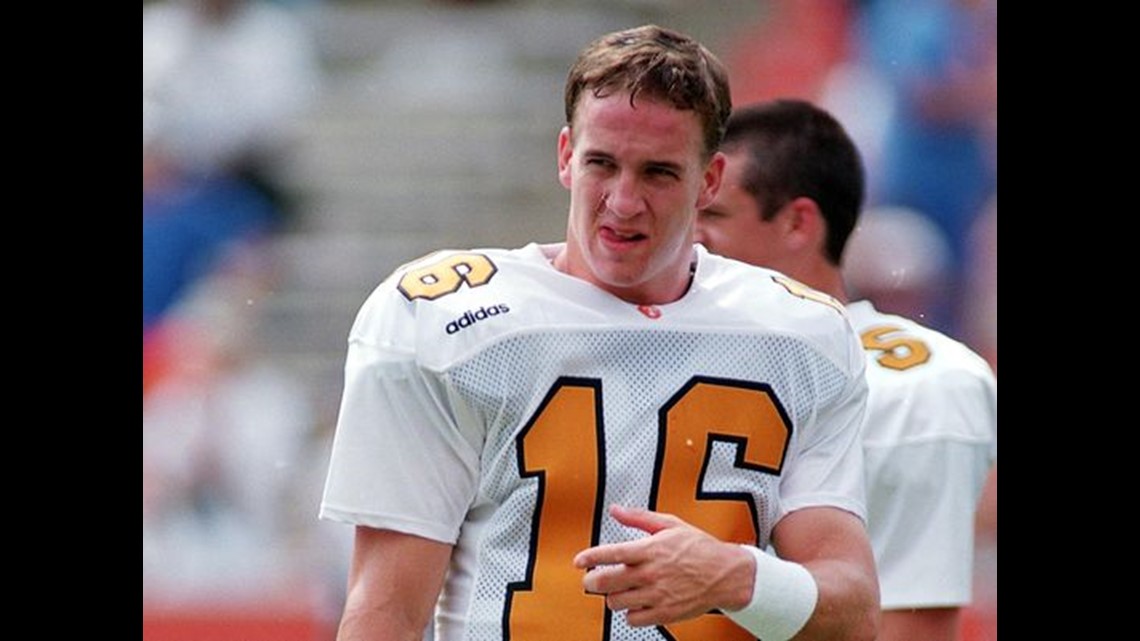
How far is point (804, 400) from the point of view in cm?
288

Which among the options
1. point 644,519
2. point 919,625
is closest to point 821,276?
point 919,625

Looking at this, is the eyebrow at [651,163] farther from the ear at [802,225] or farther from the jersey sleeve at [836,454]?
the ear at [802,225]

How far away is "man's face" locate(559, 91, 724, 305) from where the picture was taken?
109 inches

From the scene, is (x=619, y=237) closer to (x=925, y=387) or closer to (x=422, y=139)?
(x=925, y=387)

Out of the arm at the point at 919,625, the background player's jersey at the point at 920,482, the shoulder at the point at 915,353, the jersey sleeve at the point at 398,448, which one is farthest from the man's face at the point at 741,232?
the jersey sleeve at the point at 398,448

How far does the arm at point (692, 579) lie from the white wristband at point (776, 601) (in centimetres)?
2

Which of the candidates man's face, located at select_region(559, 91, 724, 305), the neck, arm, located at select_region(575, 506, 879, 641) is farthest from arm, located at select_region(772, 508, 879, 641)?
the neck

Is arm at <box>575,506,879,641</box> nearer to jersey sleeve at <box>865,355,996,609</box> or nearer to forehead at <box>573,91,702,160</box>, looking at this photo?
forehead at <box>573,91,702,160</box>

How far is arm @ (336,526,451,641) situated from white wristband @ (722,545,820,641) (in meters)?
0.42

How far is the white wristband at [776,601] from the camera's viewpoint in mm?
2658

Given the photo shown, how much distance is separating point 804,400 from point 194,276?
4.27 meters

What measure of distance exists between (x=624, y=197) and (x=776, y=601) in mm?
602

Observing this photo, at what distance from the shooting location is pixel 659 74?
280 cm

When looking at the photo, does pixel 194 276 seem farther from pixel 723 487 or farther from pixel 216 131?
pixel 723 487
